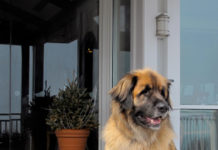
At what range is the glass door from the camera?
3.22 metres

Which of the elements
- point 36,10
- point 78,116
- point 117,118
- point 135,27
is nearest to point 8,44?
point 36,10

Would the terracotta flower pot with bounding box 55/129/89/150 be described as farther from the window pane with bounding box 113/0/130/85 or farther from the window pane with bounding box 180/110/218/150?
the window pane with bounding box 180/110/218/150

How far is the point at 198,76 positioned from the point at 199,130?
0.56 metres

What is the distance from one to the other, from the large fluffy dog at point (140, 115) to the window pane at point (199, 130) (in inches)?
41.0

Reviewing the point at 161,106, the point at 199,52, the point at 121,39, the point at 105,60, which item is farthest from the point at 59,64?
the point at 161,106

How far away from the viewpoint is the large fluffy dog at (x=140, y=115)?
6.61 ft

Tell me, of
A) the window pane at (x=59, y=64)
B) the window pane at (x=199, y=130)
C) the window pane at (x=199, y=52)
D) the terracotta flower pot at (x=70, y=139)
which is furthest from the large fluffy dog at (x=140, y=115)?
the window pane at (x=59, y=64)

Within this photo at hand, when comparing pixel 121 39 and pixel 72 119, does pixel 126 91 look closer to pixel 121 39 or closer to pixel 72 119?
pixel 121 39

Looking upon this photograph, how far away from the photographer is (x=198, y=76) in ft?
10.9

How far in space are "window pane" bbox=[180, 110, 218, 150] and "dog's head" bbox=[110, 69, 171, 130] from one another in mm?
1178

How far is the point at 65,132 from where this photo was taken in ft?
12.5

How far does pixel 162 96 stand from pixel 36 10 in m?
4.56

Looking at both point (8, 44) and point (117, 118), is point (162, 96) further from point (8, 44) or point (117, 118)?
point (8, 44)

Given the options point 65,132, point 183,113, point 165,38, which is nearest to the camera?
point 165,38
